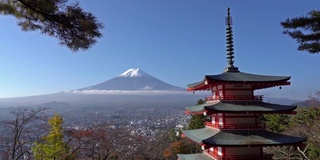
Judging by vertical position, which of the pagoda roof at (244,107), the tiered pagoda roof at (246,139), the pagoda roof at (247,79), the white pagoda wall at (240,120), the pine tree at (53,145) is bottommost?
the pine tree at (53,145)

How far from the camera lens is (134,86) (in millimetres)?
124562

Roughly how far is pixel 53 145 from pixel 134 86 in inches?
4320

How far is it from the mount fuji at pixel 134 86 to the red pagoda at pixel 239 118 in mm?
89608

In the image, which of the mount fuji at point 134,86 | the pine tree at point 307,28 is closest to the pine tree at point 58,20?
the pine tree at point 307,28

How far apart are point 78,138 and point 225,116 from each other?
12371 millimetres

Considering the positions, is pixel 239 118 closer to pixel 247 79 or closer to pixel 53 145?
pixel 247 79

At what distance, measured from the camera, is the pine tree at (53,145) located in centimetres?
1271

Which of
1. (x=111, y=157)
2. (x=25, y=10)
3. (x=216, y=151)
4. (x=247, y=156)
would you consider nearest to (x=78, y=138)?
(x=111, y=157)

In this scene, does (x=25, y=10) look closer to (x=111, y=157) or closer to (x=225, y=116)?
(x=225, y=116)

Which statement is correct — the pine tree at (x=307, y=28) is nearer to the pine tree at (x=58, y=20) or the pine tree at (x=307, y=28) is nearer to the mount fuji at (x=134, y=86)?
the pine tree at (x=58, y=20)

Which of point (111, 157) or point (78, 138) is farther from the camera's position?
point (111, 157)

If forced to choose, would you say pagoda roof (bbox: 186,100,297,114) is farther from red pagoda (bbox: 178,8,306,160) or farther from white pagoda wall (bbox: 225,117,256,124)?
white pagoda wall (bbox: 225,117,256,124)

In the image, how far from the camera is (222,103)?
402 inches

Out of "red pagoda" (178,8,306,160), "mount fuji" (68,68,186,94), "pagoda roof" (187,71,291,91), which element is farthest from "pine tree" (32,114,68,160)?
"mount fuji" (68,68,186,94)
